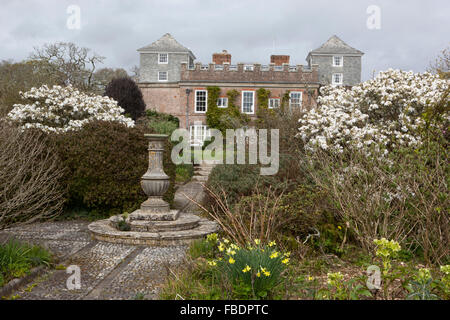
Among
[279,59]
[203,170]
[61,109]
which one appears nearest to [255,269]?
[61,109]

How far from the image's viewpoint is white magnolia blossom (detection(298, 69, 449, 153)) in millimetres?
9570

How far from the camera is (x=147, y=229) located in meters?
7.89

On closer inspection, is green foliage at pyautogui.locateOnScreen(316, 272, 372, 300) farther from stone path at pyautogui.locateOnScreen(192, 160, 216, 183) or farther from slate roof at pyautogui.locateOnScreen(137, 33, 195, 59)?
slate roof at pyautogui.locateOnScreen(137, 33, 195, 59)

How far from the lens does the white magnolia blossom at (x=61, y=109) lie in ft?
40.2

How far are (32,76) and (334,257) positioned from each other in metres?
24.8

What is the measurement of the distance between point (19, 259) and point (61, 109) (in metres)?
8.57

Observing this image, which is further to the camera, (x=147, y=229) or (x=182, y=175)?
(x=182, y=175)

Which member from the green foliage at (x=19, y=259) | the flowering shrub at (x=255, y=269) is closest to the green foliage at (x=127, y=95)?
the green foliage at (x=19, y=259)

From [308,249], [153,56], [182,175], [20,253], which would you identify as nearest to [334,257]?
[308,249]

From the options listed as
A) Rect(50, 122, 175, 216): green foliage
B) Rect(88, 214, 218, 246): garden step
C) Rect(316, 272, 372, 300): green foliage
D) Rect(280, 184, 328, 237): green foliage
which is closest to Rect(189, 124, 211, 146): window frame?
Rect(50, 122, 175, 216): green foliage

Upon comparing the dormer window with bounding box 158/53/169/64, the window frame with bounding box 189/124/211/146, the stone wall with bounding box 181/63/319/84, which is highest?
the dormer window with bounding box 158/53/169/64

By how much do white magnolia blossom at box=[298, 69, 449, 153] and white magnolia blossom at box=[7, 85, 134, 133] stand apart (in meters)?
5.60

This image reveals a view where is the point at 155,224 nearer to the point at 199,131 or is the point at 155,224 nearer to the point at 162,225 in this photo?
the point at 162,225
